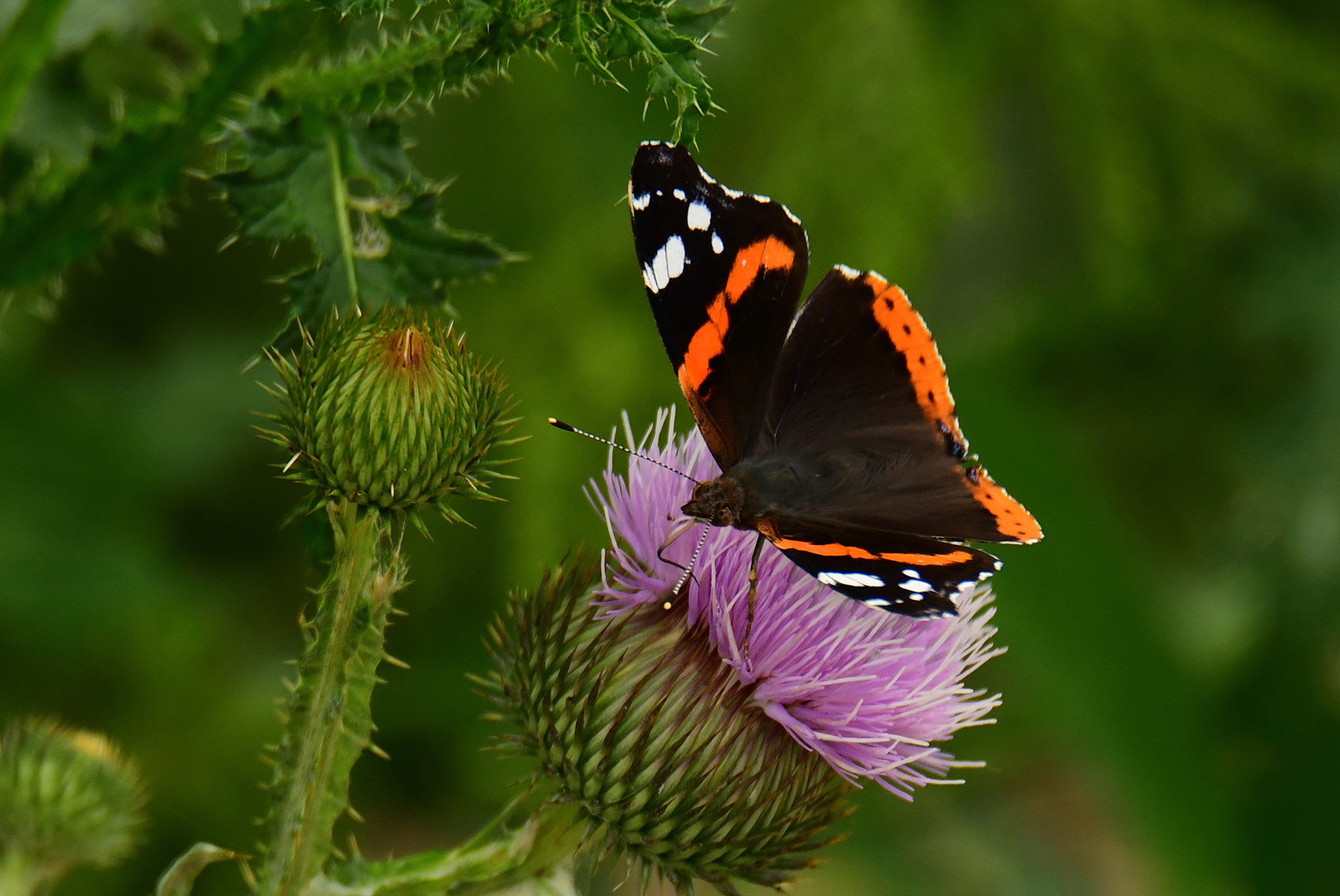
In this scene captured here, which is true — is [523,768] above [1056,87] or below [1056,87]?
below

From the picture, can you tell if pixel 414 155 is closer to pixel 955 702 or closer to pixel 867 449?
pixel 867 449

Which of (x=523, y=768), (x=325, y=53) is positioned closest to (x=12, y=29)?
(x=325, y=53)

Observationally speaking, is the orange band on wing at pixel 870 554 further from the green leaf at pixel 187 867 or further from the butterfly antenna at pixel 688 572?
the green leaf at pixel 187 867

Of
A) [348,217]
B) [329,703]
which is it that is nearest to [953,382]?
[348,217]

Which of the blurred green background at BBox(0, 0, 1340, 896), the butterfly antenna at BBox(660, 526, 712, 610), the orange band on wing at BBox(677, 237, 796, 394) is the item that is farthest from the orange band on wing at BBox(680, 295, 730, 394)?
the blurred green background at BBox(0, 0, 1340, 896)

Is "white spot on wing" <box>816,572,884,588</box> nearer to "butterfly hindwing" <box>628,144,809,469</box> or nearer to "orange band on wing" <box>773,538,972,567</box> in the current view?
"orange band on wing" <box>773,538,972,567</box>

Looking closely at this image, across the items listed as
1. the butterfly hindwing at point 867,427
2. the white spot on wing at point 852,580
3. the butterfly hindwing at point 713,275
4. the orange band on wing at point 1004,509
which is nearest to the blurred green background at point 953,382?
the butterfly hindwing at point 867,427

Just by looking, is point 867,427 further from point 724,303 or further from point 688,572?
point 688,572
